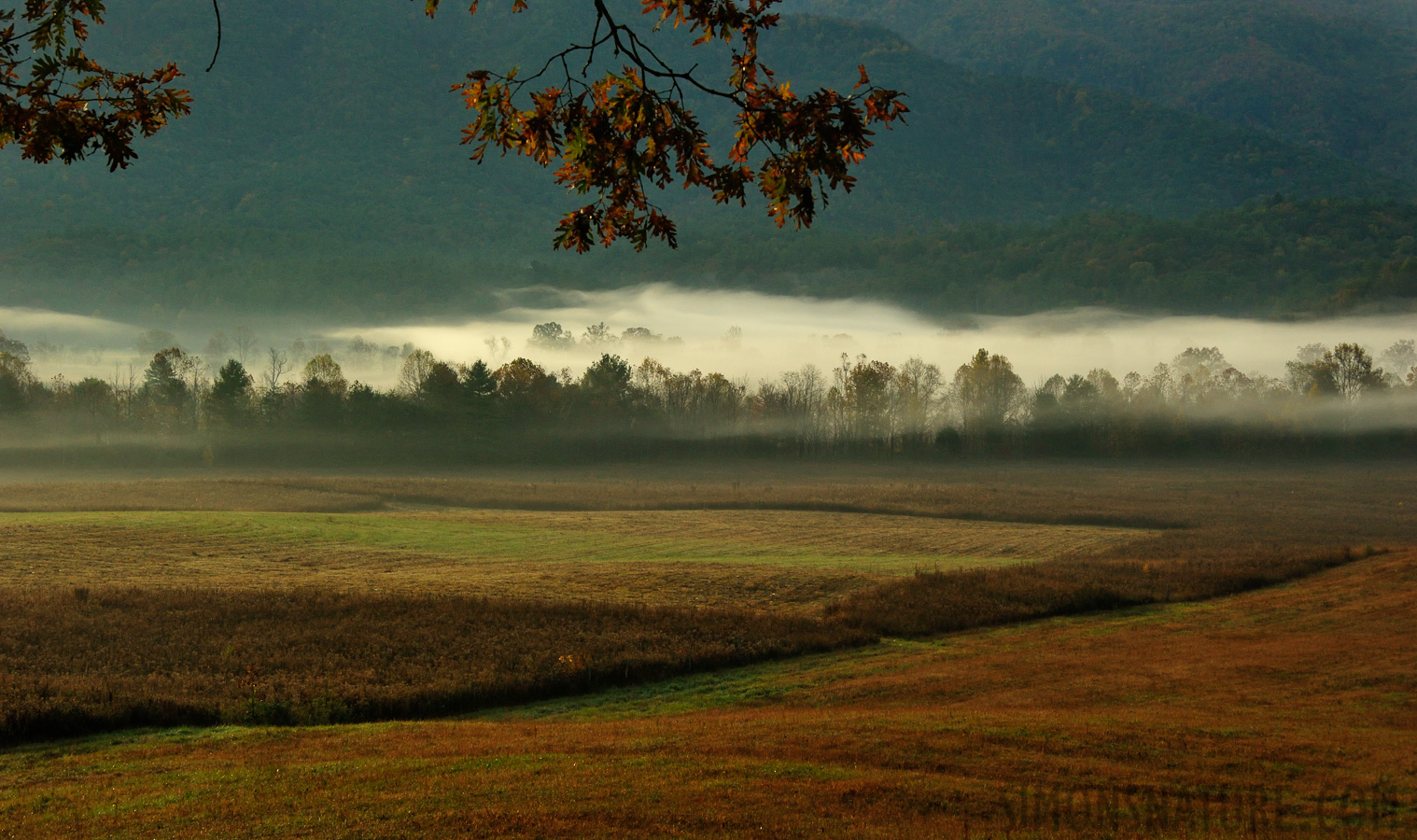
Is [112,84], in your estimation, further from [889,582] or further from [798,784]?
[889,582]

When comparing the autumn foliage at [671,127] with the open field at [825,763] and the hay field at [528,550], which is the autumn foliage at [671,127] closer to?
the open field at [825,763]

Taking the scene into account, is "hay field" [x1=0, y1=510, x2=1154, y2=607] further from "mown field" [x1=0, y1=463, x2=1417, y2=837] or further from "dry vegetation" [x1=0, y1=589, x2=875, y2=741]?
"dry vegetation" [x1=0, y1=589, x2=875, y2=741]

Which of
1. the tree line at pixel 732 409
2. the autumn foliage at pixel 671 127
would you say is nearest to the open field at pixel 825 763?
the autumn foliage at pixel 671 127

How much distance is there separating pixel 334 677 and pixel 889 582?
23457 mm

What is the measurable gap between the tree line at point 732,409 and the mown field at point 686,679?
207ft

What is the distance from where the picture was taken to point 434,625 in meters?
28.0

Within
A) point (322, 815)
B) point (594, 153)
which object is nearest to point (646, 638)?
point (322, 815)

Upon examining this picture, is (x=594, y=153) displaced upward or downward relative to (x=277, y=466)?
upward

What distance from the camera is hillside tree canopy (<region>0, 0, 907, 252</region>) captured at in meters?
7.90

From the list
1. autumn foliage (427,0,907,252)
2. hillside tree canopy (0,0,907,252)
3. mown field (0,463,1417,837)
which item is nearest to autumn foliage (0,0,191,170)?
hillside tree canopy (0,0,907,252)

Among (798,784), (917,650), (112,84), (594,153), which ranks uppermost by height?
(112,84)

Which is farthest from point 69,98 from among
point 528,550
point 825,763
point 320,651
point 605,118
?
point 528,550

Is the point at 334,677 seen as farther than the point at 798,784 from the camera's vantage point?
Yes

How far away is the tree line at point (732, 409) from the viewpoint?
120750 millimetres
